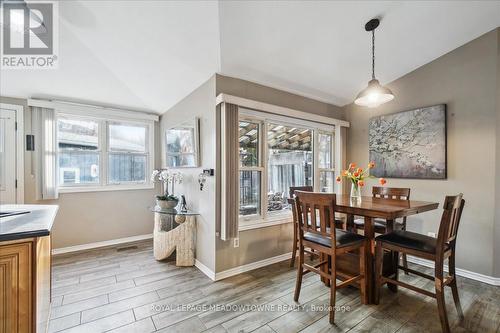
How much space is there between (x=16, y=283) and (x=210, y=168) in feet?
6.03

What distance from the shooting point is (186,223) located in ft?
9.73

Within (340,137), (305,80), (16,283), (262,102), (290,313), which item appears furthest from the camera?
(340,137)

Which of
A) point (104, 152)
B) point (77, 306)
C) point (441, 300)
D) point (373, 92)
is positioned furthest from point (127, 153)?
point (441, 300)

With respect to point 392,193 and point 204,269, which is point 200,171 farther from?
point 392,193

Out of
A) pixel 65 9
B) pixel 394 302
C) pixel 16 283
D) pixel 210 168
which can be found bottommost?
pixel 394 302

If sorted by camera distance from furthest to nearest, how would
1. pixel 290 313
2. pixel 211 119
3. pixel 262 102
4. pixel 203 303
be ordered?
pixel 262 102 < pixel 211 119 < pixel 203 303 < pixel 290 313

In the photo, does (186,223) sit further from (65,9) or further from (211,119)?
(65,9)

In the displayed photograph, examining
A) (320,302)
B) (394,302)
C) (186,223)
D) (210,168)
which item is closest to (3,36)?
(210,168)

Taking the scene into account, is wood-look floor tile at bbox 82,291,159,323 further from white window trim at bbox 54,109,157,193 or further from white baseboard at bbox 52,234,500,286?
white window trim at bbox 54,109,157,193

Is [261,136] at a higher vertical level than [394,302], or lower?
higher

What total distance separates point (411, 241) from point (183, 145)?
2901mm

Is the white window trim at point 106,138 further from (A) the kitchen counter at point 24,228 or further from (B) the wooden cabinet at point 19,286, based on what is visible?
(B) the wooden cabinet at point 19,286

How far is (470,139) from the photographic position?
106 inches

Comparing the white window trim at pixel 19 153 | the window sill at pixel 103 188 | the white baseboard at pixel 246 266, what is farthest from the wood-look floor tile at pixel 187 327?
the white window trim at pixel 19 153
